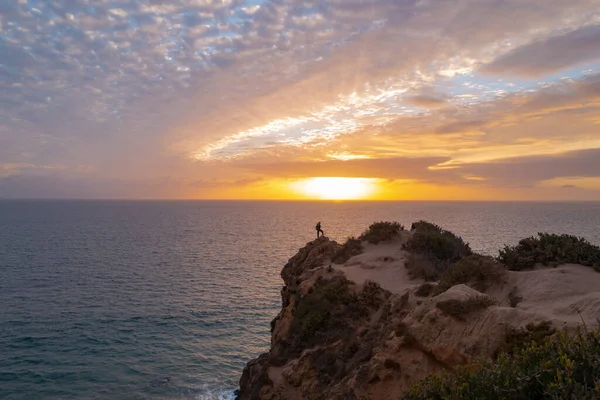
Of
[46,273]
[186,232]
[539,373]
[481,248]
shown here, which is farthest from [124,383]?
[186,232]

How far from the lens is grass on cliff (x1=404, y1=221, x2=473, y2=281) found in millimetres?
21219

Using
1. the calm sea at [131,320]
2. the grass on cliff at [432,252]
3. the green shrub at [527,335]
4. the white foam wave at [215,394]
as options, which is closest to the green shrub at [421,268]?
the grass on cliff at [432,252]

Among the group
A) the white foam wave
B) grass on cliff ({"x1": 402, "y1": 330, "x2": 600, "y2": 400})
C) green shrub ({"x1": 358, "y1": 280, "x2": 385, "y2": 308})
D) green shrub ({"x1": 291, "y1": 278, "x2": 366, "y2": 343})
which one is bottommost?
the white foam wave

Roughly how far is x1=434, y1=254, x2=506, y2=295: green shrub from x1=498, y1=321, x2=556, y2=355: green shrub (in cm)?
538

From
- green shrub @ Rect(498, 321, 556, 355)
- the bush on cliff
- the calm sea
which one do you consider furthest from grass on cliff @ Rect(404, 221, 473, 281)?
the calm sea

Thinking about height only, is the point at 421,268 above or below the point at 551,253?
below

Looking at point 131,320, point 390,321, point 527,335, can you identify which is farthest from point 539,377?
point 131,320

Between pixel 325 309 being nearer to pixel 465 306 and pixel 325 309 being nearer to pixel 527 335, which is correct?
pixel 465 306

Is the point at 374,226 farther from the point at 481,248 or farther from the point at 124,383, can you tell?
the point at 481,248

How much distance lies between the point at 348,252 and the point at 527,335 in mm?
A: 17222

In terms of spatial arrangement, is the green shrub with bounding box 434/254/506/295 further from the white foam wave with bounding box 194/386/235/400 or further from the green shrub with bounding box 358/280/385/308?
the white foam wave with bounding box 194/386/235/400

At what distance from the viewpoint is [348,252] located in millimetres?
26297

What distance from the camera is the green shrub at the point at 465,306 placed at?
36.8 feet

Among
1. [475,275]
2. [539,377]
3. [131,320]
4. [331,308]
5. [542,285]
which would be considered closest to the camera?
[539,377]
